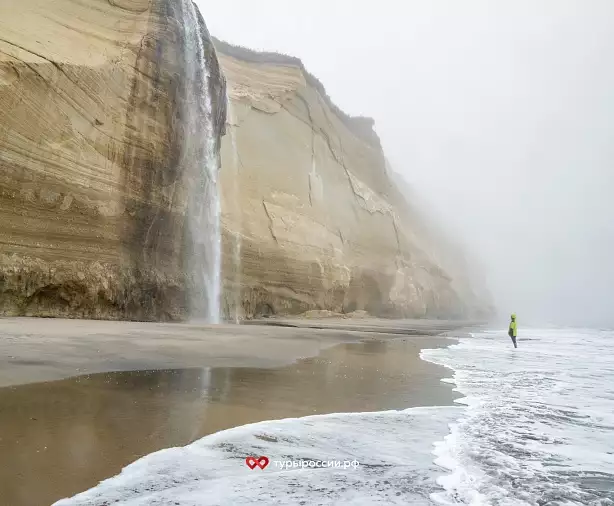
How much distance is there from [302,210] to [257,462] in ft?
75.2

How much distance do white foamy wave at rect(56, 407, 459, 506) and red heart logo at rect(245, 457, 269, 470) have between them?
37 mm

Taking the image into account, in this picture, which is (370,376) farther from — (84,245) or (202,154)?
(202,154)

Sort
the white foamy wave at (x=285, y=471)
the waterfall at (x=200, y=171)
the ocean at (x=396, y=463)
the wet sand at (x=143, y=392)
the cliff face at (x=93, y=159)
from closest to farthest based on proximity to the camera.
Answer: the white foamy wave at (x=285, y=471)
the ocean at (x=396, y=463)
the wet sand at (x=143, y=392)
the cliff face at (x=93, y=159)
the waterfall at (x=200, y=171)

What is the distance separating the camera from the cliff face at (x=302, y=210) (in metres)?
21.3

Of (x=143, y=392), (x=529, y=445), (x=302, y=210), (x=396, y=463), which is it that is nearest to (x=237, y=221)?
(x=302, y=210)

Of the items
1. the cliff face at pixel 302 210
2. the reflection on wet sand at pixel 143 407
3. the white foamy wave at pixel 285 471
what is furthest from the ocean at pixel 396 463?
the cliff face at pixel 302 210

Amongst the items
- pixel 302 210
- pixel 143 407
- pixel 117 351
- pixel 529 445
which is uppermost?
pixel 302 210

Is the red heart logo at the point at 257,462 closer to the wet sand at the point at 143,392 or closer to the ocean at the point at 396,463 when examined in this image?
the ocean at the point at 396,463

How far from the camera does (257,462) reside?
9.93ft

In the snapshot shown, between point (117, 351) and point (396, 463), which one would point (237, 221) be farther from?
point (396, 463)

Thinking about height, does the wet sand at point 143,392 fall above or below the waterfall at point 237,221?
below

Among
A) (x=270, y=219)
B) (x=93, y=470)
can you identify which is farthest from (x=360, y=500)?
(x=270, y=219)

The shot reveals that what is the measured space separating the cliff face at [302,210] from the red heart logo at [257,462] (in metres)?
15.6

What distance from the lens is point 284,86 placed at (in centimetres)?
2905
